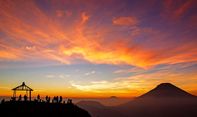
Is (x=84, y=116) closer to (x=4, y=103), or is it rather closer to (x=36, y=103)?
(x=36, y=103)

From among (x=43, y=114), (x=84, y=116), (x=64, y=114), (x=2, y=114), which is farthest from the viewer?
(x=84, y=116)

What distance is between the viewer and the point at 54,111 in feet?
179

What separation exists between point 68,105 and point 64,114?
4.58 metres

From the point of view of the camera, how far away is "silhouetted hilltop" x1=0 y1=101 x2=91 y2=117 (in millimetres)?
49469

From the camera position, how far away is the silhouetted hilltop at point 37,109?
A: 49469 mm

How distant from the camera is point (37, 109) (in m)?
52.2

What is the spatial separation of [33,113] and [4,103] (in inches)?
291

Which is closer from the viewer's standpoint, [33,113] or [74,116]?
[33,113]

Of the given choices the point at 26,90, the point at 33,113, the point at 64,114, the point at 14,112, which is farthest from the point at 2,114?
the point at 64,114

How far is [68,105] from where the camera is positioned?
195 ft

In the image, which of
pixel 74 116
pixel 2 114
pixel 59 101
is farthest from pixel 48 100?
pixel 2 114

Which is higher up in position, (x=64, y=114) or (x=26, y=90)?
(x=26, y=90)

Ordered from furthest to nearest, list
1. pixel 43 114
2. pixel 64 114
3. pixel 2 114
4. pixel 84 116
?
1. pixel 84 116
2. pixel 64 114
3. pixel 43 114
4. pixel 2 114

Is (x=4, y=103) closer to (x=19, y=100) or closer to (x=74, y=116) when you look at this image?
(x=19, y=100)
